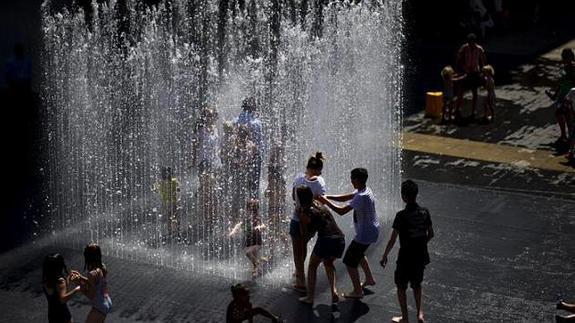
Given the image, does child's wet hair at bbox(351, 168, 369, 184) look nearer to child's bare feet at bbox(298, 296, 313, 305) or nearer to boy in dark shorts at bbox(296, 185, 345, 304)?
boy in dark shorts at bbox(296, 185, 345, 304)

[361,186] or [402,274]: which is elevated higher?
[361,186]

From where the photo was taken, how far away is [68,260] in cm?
1473

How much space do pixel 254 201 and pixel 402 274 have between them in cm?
286

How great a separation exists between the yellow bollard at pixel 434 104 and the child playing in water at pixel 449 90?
21cm

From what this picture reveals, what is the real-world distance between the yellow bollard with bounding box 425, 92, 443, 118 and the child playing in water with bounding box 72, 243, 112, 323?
11899mm

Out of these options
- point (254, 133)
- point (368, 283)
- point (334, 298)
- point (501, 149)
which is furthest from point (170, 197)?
point (501, 149)

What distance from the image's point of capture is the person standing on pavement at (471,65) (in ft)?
71.4

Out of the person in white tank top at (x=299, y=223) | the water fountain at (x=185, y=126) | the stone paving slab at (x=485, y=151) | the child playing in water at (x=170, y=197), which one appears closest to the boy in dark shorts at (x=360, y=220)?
the person in white tank top at (x=299, y=223)

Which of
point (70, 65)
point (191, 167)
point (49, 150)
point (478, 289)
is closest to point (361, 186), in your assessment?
point (478, 289)

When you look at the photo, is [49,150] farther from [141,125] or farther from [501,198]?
[501,198]

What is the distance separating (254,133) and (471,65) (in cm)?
774

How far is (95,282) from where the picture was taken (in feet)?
37.2

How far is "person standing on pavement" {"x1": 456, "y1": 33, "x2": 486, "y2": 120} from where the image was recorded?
71.4 ft

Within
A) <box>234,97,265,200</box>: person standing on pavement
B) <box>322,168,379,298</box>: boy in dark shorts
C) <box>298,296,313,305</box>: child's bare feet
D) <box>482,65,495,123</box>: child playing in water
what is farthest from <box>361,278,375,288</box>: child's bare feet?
<box>482,65,495,123</box>: child playing in water
